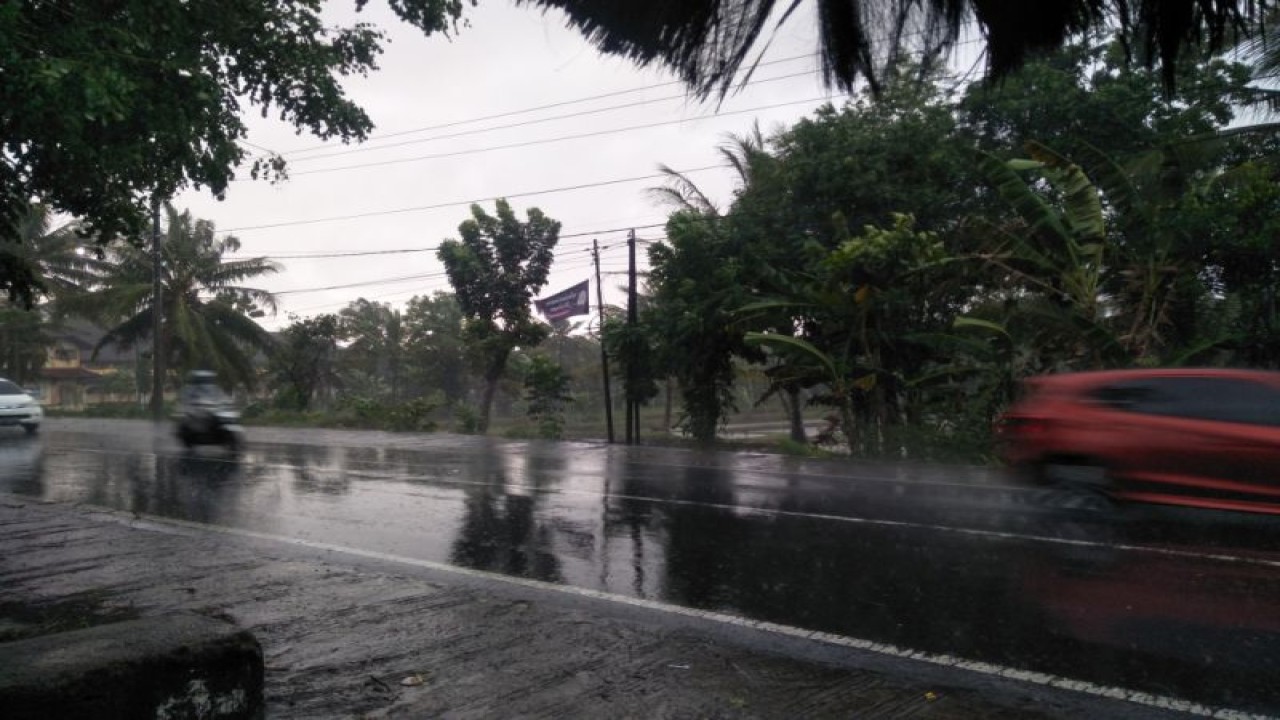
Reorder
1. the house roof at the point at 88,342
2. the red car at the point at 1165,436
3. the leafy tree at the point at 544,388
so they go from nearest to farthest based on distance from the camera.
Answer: the red car at the point at 1165,436 → the leafy tree at the point at 544,388 → the house roof at the point at 88,342

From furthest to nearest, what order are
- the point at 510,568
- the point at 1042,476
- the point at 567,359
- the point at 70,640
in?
the point at 567,359 < the point at 1042,476 < the point at 510,568 < the point at 70,640

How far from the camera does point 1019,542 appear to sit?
8.00 meters

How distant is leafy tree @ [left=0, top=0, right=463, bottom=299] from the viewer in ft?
20.9

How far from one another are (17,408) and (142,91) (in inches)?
765

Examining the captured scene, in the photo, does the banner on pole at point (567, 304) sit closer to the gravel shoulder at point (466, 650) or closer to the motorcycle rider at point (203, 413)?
the motorcycle rider at point (203, 413)

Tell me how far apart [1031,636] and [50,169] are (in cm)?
888

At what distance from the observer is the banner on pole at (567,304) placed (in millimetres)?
24484

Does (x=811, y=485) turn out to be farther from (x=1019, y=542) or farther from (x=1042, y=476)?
(x=1019, y=542)

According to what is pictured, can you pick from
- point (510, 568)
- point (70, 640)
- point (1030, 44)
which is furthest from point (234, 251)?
point (1030, 44)

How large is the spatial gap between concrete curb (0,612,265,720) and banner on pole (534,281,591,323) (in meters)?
20.4

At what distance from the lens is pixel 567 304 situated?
24.8 metres

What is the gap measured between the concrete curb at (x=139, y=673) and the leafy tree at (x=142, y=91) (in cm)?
390

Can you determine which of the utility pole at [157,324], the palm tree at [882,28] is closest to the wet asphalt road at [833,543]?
the palm tree at [882,28]

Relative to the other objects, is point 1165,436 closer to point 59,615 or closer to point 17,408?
point 59,615
